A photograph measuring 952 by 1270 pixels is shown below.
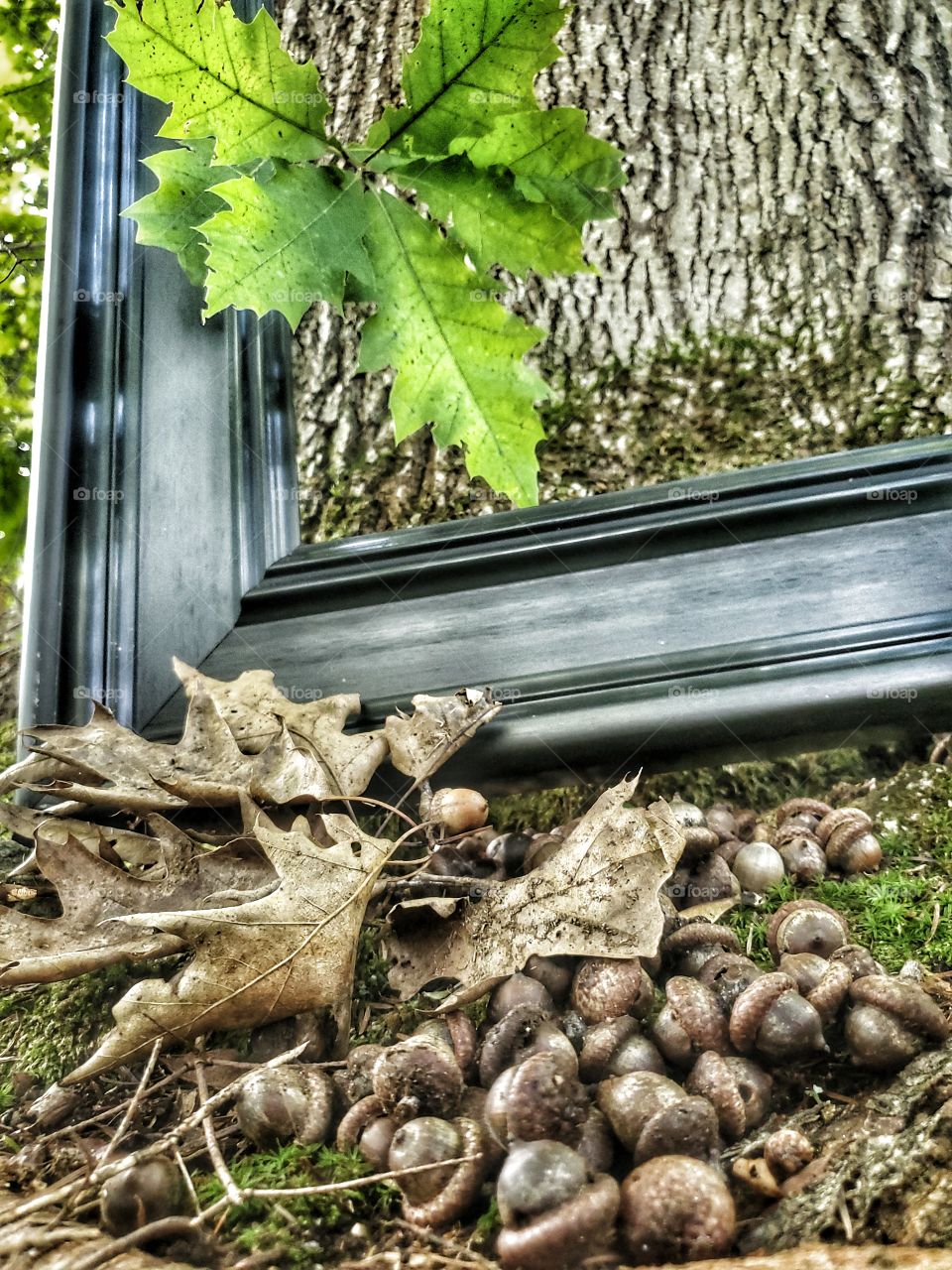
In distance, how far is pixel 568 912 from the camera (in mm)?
505

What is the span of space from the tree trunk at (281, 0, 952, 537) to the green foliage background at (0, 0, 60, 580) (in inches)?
17.8

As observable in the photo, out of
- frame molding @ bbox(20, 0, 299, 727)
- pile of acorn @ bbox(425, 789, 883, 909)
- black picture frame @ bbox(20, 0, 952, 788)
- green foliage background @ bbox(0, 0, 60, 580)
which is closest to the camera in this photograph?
pile of acorn @ bbox(425, 789, 883, 909)

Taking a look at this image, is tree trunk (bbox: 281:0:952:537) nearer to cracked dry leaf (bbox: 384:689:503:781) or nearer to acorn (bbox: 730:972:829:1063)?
cracked dry leaf (bbox: 384:689:503:781)

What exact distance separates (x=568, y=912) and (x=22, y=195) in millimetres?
1280

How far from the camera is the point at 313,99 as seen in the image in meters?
Answer: 0.72

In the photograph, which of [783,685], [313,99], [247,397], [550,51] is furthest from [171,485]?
[783,685]

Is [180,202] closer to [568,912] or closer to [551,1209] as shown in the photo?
[568,912]

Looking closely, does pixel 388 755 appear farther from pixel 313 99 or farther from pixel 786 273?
pixel 786 273

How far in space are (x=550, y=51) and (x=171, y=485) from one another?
1.75 feet

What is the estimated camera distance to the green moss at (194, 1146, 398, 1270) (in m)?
0.37

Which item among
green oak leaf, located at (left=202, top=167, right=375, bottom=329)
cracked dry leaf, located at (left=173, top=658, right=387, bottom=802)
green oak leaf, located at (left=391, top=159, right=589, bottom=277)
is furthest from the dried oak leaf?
green oak leaf, located at (left=391, top=159, right=589, bottom=277)

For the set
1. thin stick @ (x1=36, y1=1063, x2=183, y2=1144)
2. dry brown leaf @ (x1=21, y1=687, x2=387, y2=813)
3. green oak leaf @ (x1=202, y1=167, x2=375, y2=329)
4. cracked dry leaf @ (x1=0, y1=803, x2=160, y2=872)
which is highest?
green oak leaf @ (x1=202, y1=167, x2=375, y2=329)

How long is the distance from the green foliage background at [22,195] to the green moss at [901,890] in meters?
1.01

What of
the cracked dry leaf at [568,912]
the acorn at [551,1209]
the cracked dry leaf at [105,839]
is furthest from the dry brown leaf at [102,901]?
the acorn at [551,1209]
